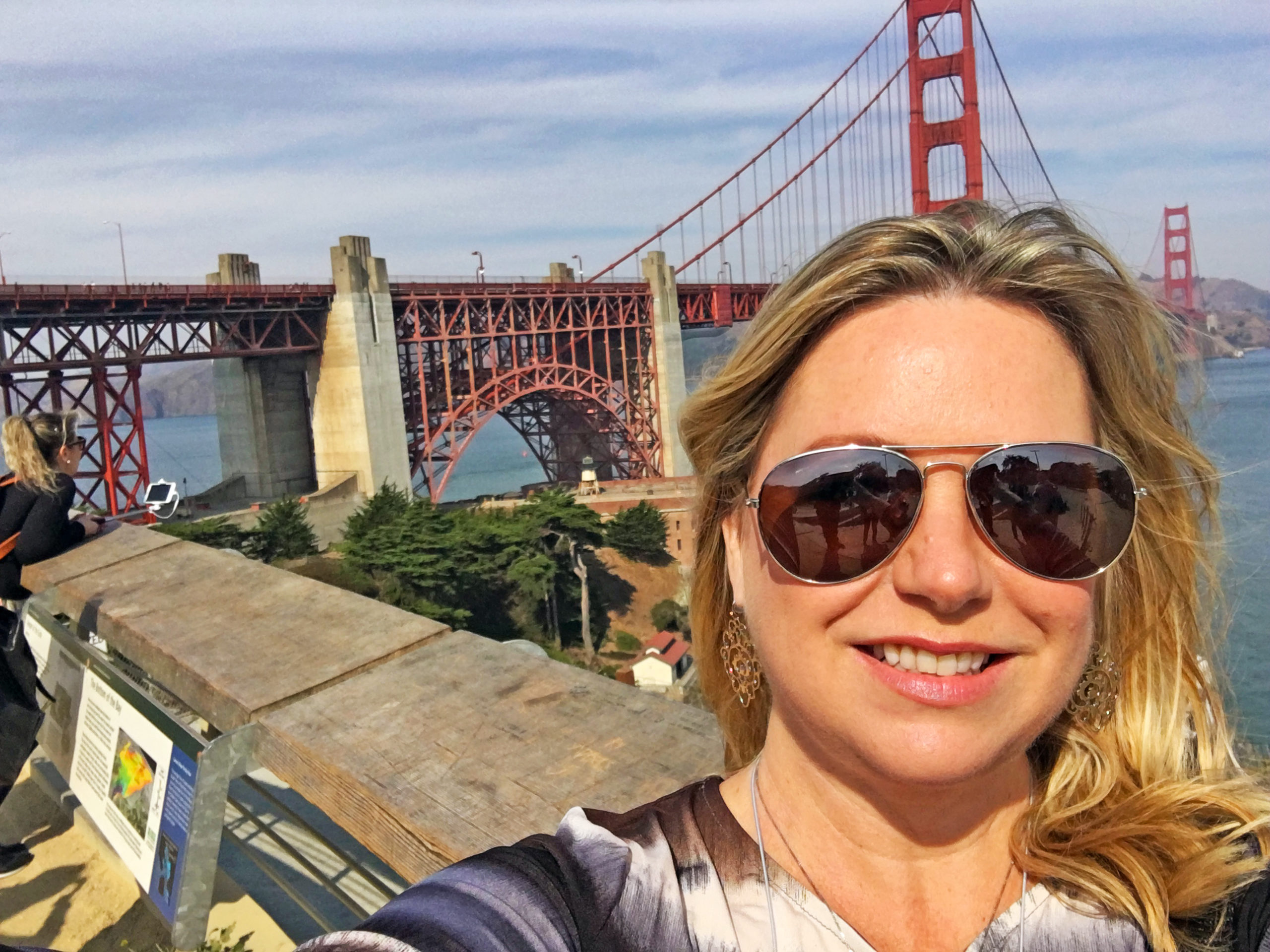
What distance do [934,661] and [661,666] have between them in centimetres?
1978

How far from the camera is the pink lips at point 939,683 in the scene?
0.92 m

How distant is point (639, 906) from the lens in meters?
0.92

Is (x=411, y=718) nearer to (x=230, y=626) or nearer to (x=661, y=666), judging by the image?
(x=230, y=626)

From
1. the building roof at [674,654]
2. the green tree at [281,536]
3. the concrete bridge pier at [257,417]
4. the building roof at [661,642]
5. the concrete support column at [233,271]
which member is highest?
the concrete support column at [233,271]

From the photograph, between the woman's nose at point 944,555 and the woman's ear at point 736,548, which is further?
the woman's ear at point 736,548

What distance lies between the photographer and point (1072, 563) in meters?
0.99

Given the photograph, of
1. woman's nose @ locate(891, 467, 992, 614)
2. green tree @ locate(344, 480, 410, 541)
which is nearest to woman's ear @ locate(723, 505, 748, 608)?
woman's nose @ locate(891, 467, 992, 614)

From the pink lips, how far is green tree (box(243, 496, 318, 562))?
1898cm

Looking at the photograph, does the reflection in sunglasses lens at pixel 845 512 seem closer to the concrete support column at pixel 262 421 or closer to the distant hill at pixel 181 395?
the concrete support column at pixel 262 421

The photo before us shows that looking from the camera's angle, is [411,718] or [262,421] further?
[262,421]

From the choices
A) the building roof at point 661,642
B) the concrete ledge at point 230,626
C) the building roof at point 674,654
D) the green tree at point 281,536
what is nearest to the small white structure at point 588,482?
the building roof at point 661,642

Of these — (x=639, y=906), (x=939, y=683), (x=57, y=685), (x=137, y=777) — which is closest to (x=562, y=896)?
(x=639, y=906)

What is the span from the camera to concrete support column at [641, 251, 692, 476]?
105ft

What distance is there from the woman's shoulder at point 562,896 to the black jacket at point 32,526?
309 centimetres
